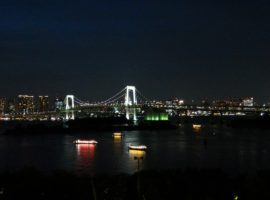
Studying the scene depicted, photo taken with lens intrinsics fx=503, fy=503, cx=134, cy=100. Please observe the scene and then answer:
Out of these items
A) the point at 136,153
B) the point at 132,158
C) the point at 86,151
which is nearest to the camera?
the point at 132,158

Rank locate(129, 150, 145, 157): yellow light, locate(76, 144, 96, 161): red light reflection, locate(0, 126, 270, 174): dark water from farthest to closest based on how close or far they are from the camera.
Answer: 1. locate(129, 150, 145, 157): yellow light
2. locate(76, 144, 96, 161): red light reflection
3. locate(0, 126, 270, 174): dark water

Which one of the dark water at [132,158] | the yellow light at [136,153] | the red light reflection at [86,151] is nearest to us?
the dark water at [132,158]

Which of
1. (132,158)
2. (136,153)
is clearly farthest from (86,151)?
(132,158)

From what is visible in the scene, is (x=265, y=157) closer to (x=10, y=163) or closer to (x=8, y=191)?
(x=10, y=163)

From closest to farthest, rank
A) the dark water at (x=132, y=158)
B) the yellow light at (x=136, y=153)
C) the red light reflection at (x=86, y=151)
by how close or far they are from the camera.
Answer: the dark water at (x=132, y=158)
the red light reflection at (x=86, y=151)
the yellow light at (x=136, y=153)

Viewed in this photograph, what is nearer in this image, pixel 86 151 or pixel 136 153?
pixel 136 153

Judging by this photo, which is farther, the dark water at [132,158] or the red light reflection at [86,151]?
the red light reflection at [86,151]

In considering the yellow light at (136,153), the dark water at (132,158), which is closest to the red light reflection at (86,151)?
the dark water at (132,158)

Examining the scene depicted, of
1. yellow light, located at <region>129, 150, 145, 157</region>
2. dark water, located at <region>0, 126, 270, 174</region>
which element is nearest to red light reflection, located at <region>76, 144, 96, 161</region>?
dark water, located at <region>0, 126, 270, 174</region>

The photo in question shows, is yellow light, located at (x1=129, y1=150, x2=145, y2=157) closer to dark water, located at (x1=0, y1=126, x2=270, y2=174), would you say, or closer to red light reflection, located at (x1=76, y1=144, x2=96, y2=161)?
dark water, located at (x1=0, y1=126, x2=270, y2=174)

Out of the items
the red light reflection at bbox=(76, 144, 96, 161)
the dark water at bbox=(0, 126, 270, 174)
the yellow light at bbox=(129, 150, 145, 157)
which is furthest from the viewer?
the yellow light at bbox=(129, 150, 145, 157)

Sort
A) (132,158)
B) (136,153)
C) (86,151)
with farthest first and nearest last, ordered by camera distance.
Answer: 1. (86,151)
2. (136,153)
3. (132,158)

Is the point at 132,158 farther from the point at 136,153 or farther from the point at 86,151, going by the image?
the point at 86,151

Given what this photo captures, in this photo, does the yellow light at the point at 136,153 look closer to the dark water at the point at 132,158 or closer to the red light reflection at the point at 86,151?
the dark water at the point at 132,158
